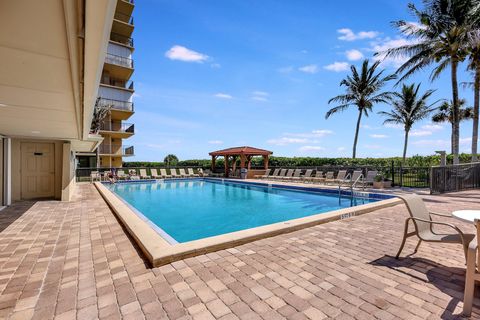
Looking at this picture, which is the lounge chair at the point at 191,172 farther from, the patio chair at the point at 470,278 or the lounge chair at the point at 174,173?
the patio chair at the point at 470,278

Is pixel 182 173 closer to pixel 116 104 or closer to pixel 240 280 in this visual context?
pixel 116 104

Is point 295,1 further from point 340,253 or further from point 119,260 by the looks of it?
point 119,260

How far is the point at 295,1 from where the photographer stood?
9.12m

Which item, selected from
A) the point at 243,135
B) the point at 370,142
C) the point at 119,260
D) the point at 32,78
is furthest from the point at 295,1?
the point at 243,135

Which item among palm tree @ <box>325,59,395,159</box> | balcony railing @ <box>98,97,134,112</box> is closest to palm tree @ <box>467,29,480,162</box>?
palm tree @ <box>325,59,395,159</box>

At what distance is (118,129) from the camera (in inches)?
1088

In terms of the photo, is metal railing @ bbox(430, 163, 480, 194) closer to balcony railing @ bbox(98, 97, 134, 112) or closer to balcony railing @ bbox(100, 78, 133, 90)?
balcony railing @ bbox(98, 97, 134, 112)

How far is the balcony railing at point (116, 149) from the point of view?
25.7 meters

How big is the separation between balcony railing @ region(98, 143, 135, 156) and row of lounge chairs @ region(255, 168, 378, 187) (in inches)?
593

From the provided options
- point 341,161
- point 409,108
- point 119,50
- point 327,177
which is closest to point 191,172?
point 327,177

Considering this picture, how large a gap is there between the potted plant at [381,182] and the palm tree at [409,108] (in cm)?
1599

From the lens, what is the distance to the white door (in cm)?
930

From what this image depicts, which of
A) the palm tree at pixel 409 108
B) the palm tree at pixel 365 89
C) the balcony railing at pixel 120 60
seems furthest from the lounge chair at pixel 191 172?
the palm tree at pixel 409 108

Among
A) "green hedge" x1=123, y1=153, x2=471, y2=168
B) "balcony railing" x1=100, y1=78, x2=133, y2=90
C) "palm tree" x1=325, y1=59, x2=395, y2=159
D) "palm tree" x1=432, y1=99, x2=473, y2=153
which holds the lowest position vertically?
"green hedge" x1=123, y1=153, x2=471, y2=168
